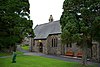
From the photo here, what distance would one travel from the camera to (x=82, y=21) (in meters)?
26.2

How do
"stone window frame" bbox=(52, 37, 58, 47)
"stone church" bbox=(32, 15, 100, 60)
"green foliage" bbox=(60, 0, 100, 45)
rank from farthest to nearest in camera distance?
"stone window frame" bbox=(52, 37, 58, 47), "stone church" bbox=(32, 15, 100, 60), "green foliage" bbox=(60, 0, 100, 45)

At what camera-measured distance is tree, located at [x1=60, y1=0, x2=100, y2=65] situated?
83.8ft

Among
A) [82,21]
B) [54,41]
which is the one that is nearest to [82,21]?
[82,21]

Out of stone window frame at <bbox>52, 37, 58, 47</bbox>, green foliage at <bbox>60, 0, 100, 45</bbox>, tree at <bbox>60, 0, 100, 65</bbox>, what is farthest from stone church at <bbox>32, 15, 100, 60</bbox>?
green foliage at <bbox>60, 0, 100, 45</bbox>

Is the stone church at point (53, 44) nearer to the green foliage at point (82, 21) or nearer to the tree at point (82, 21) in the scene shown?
the tree at point (82, 21)

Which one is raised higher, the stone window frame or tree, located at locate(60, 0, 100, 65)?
tree, located at locate(60, 0, 100, 65)

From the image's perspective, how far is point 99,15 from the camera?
1016 inches

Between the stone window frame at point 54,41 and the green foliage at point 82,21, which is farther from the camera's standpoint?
the stone window frame at point 54,41

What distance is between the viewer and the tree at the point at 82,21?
25.5 m

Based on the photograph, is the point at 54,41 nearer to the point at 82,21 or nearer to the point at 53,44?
the point at 53,44

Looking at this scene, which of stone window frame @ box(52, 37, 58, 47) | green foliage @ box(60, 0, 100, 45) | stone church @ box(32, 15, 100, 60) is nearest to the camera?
green foliage @ box(60, 0, 100, 45)

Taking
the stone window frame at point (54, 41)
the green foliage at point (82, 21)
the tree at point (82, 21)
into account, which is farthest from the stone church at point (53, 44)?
the green foliage at point (82, 21)

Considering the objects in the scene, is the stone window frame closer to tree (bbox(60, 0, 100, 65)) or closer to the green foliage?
tree (bbox(60, 0, 100, 65))

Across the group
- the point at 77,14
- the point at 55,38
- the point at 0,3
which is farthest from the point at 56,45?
the point at 0,3
